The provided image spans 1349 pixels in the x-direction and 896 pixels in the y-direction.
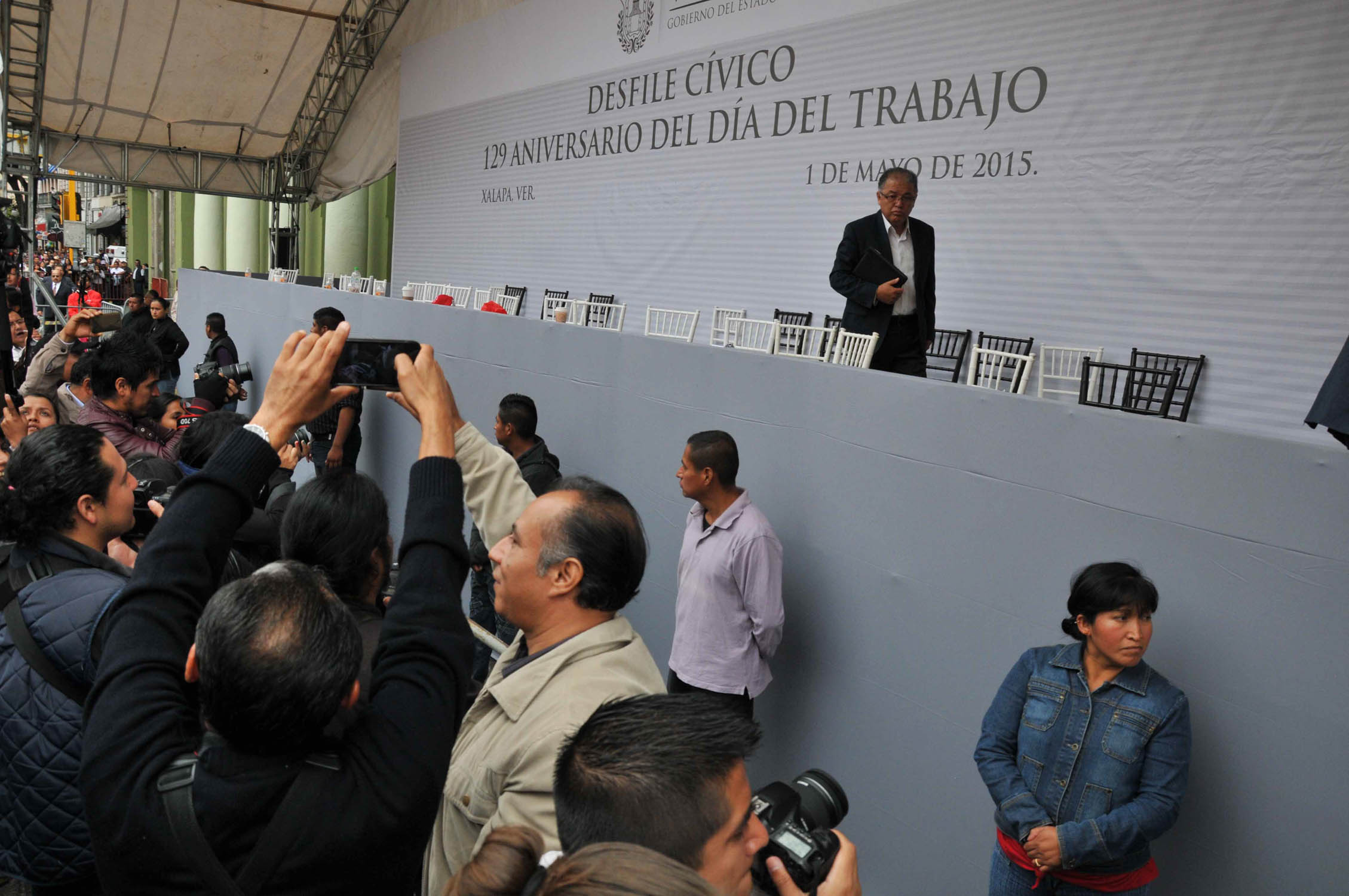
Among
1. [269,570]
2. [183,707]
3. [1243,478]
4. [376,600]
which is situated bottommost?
[376,600]

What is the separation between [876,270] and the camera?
4551mm

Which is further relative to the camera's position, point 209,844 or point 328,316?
point 328,316

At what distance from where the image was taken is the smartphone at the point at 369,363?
→ 1.61m

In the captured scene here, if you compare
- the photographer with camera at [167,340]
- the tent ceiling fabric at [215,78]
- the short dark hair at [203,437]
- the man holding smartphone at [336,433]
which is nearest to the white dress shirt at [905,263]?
the short dark hair at [203,437]

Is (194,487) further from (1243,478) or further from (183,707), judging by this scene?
(1243,478)

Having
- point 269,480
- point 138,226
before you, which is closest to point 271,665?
point 269,480

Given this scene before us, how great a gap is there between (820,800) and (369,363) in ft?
3.20

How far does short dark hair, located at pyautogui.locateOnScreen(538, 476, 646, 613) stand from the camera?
1.76 m

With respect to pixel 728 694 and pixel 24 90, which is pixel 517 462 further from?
pixel 24 90

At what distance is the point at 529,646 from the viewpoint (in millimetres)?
1794

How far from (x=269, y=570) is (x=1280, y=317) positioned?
5640 mm

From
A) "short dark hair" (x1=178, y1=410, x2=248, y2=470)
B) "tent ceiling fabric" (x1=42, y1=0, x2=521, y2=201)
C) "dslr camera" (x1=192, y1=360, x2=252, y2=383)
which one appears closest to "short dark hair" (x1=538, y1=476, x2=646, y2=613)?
"short dark hair" (x1=178, y1=410, x2=248, y2=470)

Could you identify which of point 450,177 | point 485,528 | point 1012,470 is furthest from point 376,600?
point 450,177

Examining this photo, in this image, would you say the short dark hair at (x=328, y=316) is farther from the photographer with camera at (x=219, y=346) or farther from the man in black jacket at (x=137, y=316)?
the man in black jacket at (x=137, y=316)
